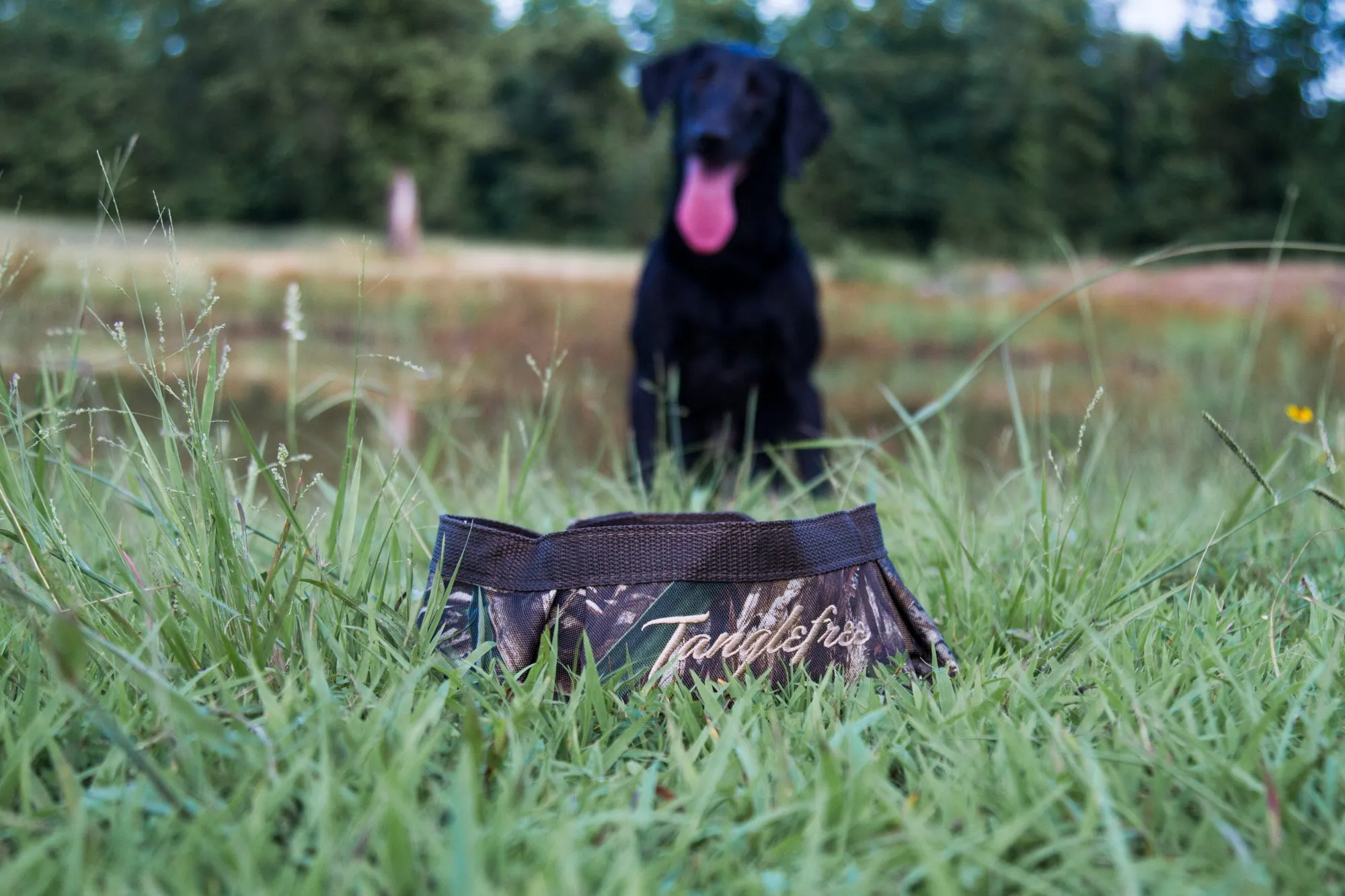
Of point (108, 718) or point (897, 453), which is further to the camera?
point (897, 453)

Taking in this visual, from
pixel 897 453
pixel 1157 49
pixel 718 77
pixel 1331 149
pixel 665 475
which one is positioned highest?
pixel 1157 49

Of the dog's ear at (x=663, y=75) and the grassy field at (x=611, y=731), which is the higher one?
the dog's ear at (x=663, y=75)

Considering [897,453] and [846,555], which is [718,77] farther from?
[897,453]

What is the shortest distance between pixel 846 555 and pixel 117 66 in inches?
1174

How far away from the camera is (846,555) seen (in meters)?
1.21

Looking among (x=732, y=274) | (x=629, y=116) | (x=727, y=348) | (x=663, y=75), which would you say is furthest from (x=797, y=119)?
(x=629, y=116)

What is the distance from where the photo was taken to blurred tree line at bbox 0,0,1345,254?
19.2 meters

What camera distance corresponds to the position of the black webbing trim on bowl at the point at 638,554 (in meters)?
1.15

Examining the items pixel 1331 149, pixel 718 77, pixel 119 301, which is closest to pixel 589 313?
pixel 119 301

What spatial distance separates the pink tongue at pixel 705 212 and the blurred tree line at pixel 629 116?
55.5ft

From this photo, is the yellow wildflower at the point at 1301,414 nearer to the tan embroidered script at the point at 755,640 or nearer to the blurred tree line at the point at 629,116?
the tan embroidered script at the point at 755,640

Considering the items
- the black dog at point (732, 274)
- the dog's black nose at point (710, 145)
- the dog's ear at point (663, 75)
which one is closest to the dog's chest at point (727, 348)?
the black dog at point (732, 274)

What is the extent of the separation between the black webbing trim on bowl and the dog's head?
1901 mm

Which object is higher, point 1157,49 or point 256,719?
point 1157,49
